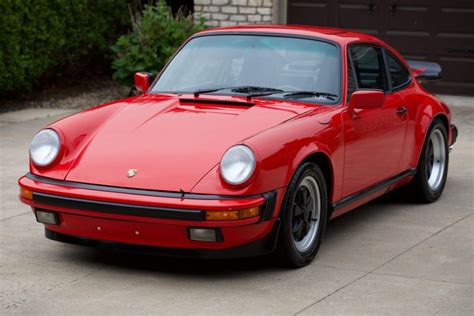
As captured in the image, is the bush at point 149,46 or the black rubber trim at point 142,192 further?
the bush at point 149,46

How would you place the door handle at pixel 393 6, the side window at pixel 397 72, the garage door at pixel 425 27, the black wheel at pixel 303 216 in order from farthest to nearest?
1. the door handle at pixel 393 6
2. the garage door at pixel 425 27
3. the side window at pixel 397 72
4. the black wheel at pixel 303 216

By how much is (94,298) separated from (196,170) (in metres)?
0.93

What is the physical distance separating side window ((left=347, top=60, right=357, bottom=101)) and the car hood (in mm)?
418

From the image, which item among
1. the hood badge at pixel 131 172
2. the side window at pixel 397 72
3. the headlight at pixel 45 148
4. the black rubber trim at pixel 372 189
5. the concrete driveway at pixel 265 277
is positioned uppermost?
the side window at pixel 397 72

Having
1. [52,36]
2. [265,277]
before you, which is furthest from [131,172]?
[52,36]

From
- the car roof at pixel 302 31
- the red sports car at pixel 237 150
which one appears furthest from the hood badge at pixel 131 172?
the car roof at pixel 302 31

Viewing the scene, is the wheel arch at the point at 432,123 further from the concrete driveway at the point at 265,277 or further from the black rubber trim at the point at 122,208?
the black rubber trim at the point at 122,208

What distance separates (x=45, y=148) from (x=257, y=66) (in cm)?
165

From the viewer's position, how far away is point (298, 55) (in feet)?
22.7

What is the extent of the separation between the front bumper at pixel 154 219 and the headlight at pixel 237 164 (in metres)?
0.11

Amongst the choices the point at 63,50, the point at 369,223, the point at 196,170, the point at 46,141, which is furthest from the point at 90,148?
the point at 63,50

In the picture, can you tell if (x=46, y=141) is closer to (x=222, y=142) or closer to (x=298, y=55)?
(x=222, y=142)

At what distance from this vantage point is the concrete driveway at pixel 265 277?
5.29 meters

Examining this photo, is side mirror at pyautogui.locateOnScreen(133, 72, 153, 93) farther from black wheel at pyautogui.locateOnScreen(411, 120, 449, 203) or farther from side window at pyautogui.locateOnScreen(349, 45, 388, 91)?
black wheel at pyautogui.locateOnScreen(411, 120, 449, 203)
